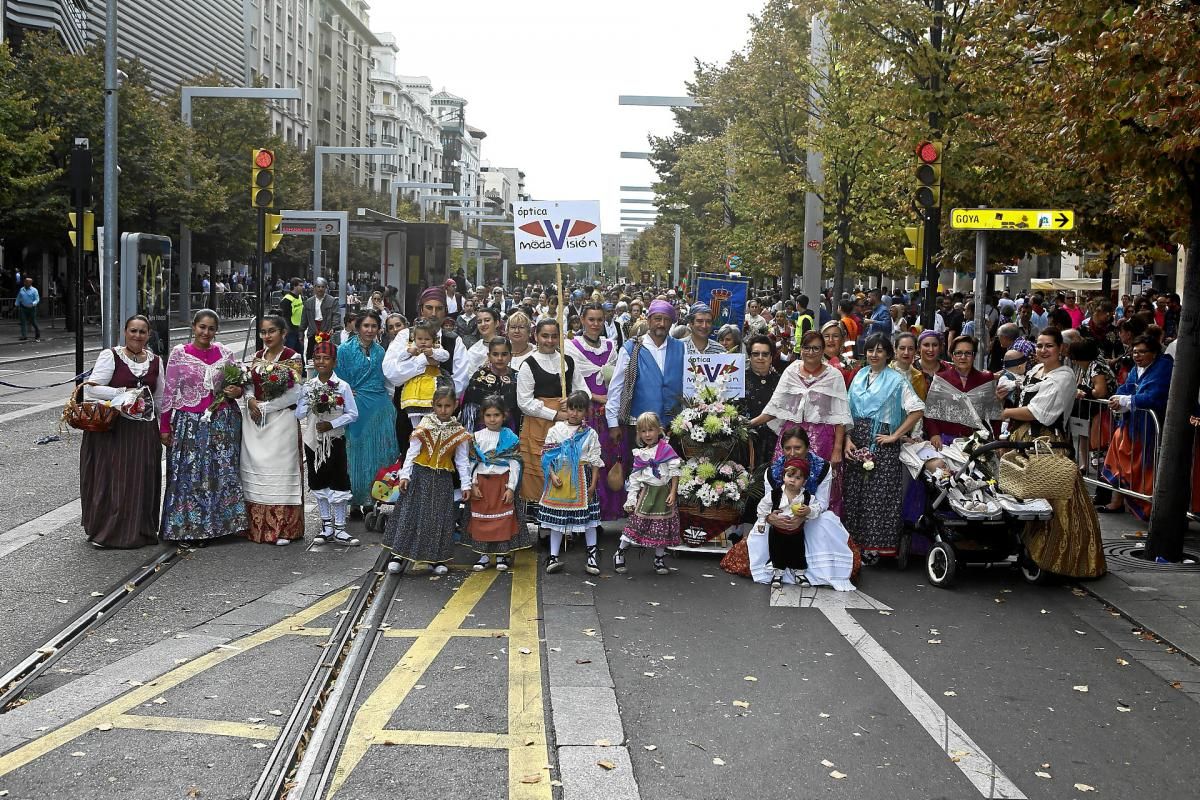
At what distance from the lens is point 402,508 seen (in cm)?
909

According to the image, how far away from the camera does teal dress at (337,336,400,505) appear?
10625 mm

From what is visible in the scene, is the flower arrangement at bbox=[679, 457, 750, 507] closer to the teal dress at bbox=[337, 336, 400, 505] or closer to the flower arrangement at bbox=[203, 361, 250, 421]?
the teal dress at bbox=[337, 336, 400, 505]

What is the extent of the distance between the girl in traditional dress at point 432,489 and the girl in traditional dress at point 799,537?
2.22 metres

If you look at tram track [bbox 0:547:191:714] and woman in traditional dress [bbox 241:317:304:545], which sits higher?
woman in traditional dress [bbox 241:317:304:545]

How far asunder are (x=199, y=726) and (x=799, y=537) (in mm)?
4768

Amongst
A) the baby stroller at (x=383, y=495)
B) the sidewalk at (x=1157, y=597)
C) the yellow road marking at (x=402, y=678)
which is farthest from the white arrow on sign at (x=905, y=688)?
the baby stroller at (x=383, y=495)

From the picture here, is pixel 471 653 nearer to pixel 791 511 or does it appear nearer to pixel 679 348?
pixel 791 511

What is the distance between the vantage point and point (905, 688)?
→ 6.65 meters

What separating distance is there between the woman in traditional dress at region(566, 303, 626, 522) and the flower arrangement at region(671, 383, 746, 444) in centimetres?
71

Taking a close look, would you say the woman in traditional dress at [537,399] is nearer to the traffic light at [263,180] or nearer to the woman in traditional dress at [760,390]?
the woman in traditional dress at [760,390]

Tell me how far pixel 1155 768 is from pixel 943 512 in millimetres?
3668

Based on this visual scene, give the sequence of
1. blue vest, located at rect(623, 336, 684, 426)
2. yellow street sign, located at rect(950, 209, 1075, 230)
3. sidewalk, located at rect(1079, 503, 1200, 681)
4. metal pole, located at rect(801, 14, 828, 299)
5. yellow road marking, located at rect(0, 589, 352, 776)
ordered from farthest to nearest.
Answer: metal pole, located at rect(801, 14, 828, 299), yellow street sign, located at rect(950, 209, 1075, 230), blue vest, located at rect(623, 336, 684, 426), sidewalk, located at rect(1079, 503, 1200, 681), yellow road marking, located at rect(0, 589, 352, 776)

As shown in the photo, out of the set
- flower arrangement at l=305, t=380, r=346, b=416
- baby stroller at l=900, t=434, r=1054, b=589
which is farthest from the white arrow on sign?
flower arrangement at l=305, t=380, r=346, b=416

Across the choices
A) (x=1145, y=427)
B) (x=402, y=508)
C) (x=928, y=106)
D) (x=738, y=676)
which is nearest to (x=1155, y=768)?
(x=738, y=676)
